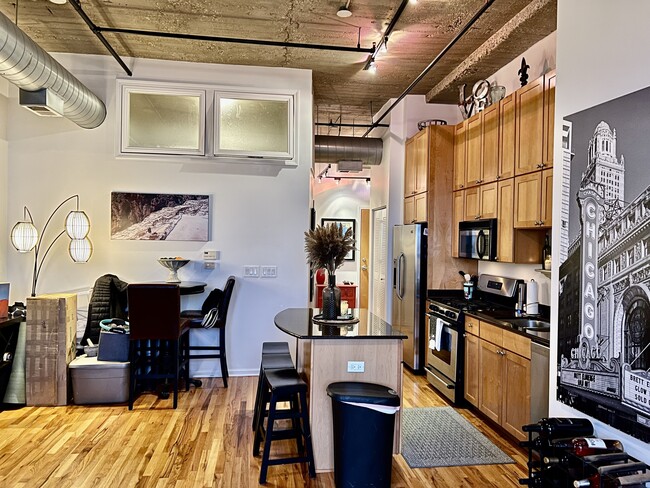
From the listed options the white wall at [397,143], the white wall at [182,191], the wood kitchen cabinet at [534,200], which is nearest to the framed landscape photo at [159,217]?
the white wall at [182,191]

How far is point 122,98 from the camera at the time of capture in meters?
4.71

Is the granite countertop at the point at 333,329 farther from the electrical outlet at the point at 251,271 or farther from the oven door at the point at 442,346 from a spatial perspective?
the electrical outlet at the point at 251,271

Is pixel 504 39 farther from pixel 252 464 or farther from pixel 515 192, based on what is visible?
pixel 252 464

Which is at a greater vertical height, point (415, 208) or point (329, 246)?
point (415, 208)

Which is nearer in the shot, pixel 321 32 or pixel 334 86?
pixel 321 32

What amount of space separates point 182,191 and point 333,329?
275 centimetres

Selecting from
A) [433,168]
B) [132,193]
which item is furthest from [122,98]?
[433,168]

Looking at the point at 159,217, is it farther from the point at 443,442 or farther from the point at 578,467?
the point at 578,467

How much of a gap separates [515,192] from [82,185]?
4.34m

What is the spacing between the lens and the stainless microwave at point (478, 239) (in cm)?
416

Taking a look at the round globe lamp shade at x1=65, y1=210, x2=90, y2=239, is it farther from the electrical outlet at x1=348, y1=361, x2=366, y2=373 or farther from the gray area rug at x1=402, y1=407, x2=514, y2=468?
the gray area rug at x1=402, y1=407, x2=514, y2=468

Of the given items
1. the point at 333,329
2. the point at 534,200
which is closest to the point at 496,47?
the point at 534,200

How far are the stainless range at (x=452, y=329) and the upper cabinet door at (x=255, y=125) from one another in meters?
2.33

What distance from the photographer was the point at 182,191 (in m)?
4.96
